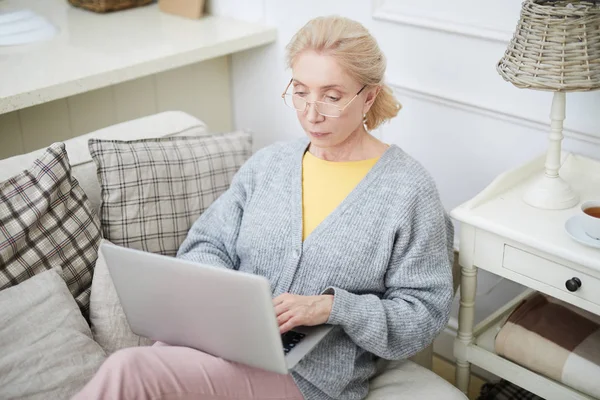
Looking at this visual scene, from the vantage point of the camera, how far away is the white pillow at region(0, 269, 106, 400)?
1482mm

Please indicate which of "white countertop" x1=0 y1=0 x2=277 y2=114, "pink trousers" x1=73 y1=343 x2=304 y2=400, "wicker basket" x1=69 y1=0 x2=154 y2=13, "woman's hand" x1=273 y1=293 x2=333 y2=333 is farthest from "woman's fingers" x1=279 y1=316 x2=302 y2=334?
"wicker basket" x1=69 y1=0 x2=154 y2=13

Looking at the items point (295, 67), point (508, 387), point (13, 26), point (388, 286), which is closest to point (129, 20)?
point (13, 26)

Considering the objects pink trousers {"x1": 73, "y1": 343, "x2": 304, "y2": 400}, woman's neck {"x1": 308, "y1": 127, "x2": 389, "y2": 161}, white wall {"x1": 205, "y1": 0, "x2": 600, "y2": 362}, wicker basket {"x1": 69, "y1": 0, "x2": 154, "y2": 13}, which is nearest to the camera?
pink trousers {"x1": 73, "y1": 343, "x2": 304, "y2": 400}

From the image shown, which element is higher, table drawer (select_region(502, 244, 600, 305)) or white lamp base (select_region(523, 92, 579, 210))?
white lamp base (select_region(523, 92, 579, 210))

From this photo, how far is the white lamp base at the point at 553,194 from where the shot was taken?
1.70 metres

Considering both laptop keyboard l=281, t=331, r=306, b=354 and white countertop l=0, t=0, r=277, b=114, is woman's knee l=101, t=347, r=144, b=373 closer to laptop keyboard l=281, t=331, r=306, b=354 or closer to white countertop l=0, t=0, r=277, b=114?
laptop keyboard l=281, t=331, r=306, b=354

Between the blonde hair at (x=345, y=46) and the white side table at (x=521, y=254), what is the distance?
1.23 ft

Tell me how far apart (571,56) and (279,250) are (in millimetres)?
730

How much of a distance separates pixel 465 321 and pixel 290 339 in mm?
A: 500

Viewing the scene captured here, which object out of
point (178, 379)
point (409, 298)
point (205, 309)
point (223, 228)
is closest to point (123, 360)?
point (178, 379)

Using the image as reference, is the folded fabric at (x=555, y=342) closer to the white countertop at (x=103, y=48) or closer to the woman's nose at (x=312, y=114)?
the woman's nose at (x=312, y=114)

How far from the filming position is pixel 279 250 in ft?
5.60

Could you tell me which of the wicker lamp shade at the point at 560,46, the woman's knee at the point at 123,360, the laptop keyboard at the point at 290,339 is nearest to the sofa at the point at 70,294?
the woman's knee at the point at 123,360

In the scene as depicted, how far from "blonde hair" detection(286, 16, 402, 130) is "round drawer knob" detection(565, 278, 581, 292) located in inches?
22.9
